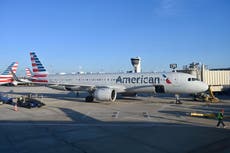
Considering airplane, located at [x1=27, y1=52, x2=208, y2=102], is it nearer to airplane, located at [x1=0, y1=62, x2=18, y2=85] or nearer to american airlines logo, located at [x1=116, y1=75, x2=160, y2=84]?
american airlines logo, located at [x1=116, y1=75, x2=160, y2=84]

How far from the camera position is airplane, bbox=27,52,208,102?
88.5 feet

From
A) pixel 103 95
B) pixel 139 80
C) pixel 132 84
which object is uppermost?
pixel 139 80

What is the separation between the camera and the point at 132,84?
2991 cm

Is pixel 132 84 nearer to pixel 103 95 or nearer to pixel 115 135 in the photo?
pixel 103 95

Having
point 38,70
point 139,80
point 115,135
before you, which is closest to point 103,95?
point 139,80

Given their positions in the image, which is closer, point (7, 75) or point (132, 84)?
point (132, 84)

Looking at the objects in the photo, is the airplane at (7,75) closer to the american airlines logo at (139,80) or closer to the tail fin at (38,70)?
the tail fin at (38,70)

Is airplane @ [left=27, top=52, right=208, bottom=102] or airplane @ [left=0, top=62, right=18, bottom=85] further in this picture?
airplane @ [left=0, top=62, right=18, bottom=85]

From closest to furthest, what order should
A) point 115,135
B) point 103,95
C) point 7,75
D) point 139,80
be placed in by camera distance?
point 115,135
point 103,95
point 139,80
point 7,75

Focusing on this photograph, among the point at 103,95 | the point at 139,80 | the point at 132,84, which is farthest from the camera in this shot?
the point at 132,84

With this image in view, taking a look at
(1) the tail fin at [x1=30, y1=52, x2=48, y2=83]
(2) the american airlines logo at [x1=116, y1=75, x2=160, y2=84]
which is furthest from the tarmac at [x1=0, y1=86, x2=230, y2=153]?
(1) the tail fin at [x1=30, y1=52, x2=48, y2=83]

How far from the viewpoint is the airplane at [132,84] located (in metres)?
27.0

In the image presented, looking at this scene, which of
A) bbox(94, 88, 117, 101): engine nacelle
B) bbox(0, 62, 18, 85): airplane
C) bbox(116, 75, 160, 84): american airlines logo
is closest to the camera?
bbox(94, 88, 117, 101): engine nacelle

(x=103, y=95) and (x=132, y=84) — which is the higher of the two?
A: (x=132, y=84)
